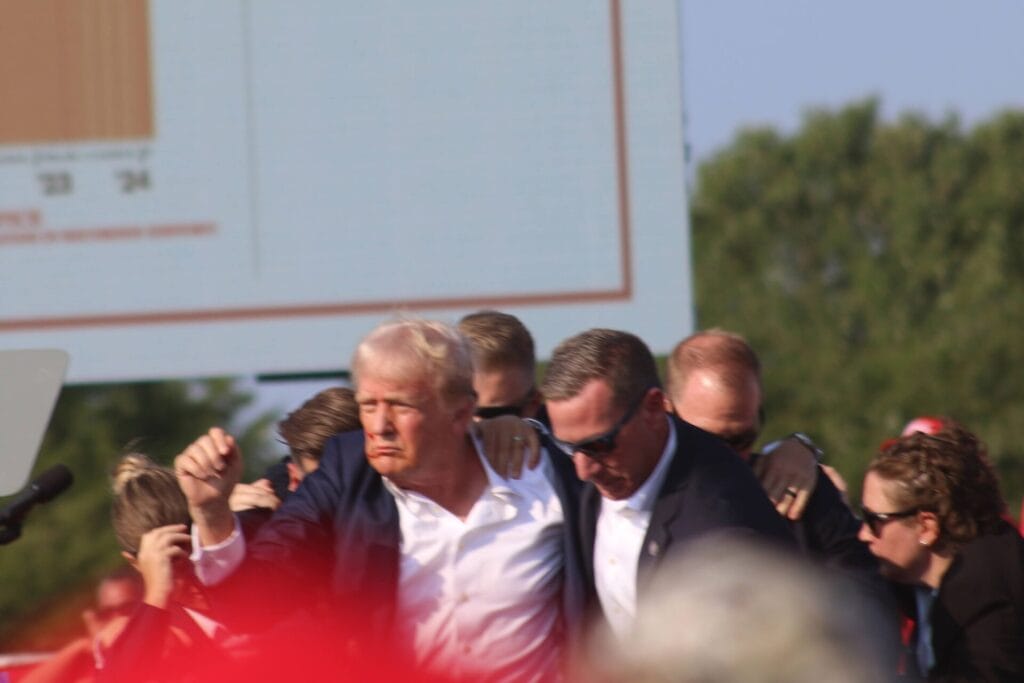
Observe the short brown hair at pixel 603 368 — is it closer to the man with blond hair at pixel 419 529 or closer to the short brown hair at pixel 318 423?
the man with blond hair at pixel 419 529

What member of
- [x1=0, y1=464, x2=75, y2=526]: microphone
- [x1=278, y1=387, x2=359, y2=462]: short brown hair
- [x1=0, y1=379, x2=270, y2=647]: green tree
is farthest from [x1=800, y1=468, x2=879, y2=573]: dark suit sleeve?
[x1=0, y1=379, x2=270, y2=647]: green tree

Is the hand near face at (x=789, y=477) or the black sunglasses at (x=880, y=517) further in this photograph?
the black sunglasses at (x=880, y=517)

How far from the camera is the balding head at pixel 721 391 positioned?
302 centimetres

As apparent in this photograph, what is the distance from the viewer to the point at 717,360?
120 inches

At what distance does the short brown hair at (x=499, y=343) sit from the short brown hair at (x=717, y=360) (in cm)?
28

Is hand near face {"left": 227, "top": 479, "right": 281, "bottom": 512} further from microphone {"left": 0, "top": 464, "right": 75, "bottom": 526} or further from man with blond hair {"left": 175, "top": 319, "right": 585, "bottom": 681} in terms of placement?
microphone {"left": 0, "top": 464, "right": 75, "bottom": 526}

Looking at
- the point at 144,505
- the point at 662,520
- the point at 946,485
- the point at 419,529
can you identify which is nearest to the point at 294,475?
the point at 144,505

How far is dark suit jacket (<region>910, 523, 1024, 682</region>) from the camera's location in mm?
2994

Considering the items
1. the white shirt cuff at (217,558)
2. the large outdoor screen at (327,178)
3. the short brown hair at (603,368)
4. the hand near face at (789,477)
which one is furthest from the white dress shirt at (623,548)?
the large outdoor screen at (327,178)

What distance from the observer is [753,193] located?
2964cm

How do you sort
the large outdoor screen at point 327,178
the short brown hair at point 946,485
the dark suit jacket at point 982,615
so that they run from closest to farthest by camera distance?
the dark suit jacket at point 982,615 → the short brown hair at point 946,485 → the large outdoor screen at point 327,178

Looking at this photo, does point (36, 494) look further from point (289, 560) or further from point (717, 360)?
point (717, 360)

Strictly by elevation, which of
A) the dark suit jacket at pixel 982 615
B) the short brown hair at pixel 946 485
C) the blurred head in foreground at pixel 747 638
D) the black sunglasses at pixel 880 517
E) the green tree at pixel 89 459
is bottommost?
the green tree at pixel 89 459

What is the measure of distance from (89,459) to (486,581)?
47.1 ft
